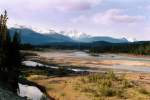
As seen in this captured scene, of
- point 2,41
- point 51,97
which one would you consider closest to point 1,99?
point 51,97

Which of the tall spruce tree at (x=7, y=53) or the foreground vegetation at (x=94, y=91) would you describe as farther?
the tall spruce tree at (x=7, y=53)

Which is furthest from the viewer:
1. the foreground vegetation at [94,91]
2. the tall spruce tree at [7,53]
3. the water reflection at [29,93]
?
the tall spruce tree at [7,53]

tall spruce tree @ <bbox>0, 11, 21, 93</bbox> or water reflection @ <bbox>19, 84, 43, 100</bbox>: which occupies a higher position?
tall spruce tree @ <bbox>0, 11, 21, 93</bbox>

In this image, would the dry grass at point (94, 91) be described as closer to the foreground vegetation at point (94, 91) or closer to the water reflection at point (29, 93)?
the foreground vegetation at point (94, 91)

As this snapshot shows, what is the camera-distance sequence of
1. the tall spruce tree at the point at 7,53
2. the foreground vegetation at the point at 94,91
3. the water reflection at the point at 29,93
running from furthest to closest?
1. the tall spruce tree at the point at 7,53
2. the foreground vegetation at the point at 94,91
3. the water reflection at the point at 29,93

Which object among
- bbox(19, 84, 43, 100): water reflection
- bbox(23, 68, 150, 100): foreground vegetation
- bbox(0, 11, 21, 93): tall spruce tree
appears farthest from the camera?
bbox(0, 11, 21, 93): tall spruce tree

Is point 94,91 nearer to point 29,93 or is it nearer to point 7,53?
point 29,93

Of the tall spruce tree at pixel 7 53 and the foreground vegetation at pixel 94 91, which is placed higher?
the tall spruce tree at pixel 7 53

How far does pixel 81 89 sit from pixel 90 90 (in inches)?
70.5

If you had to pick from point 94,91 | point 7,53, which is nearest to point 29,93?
point 94,91

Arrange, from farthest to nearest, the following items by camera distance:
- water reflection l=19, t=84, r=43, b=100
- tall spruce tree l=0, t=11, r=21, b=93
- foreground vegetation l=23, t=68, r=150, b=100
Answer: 1. tall spruce tree l=0, t=11, r=21, b=93
2. foreground vegetation l=23, t=68, r=150, b=100
3. water reflection l=19, t=84, r=43, b=100

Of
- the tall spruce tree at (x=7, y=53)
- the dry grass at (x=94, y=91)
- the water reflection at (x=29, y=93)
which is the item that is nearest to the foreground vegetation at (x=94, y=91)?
the dry grass at (x=94, y=91)

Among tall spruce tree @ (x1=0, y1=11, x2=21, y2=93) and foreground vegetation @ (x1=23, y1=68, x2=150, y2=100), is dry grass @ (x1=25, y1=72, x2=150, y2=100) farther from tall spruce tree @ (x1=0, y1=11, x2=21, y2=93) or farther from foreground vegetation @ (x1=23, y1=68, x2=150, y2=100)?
tall spruce tree @ (x1=0, y1=11, x2=21, y2=93)

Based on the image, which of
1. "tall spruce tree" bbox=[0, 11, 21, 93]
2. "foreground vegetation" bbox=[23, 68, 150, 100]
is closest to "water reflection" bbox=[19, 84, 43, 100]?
"foreground vegetation" bbox=[23, 68, 150, 100]
